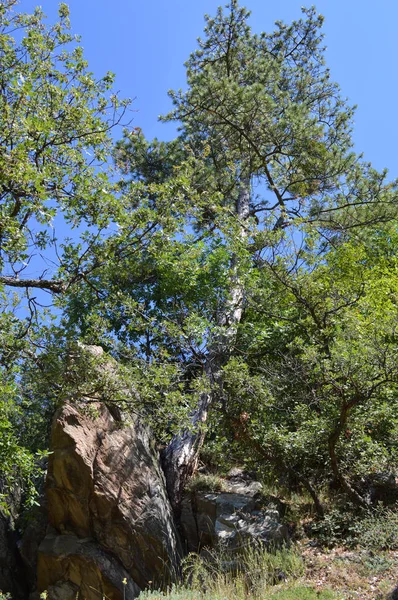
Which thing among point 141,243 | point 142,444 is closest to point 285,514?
point 142,444

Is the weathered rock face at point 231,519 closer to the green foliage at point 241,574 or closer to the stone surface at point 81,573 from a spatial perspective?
the green foliage at point 241,574

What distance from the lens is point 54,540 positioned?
28.3 feet

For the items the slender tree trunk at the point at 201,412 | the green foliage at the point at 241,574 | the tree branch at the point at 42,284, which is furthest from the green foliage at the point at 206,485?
the tree branch at the point at 42,284

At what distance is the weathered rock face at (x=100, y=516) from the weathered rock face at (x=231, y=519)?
491 mm

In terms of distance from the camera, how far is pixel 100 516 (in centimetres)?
881

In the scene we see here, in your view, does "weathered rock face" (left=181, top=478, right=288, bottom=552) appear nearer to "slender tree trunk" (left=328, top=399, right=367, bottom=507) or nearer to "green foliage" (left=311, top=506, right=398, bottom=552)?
"green foliage" (left=311, top=506, right=398, bottom=552)

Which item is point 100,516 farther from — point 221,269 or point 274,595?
point 221,269

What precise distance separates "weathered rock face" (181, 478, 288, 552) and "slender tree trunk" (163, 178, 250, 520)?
364 mm

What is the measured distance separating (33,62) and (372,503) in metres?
8.52

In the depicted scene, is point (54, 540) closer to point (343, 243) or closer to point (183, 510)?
point (183, 510)

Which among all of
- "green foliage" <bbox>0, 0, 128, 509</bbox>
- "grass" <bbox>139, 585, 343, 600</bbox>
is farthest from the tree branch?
"grass" <bbox>139, 585, 343, 600</bbox>

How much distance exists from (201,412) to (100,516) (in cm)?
304

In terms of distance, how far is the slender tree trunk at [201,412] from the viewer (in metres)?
10.2

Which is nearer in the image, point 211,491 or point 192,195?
point 192,195
